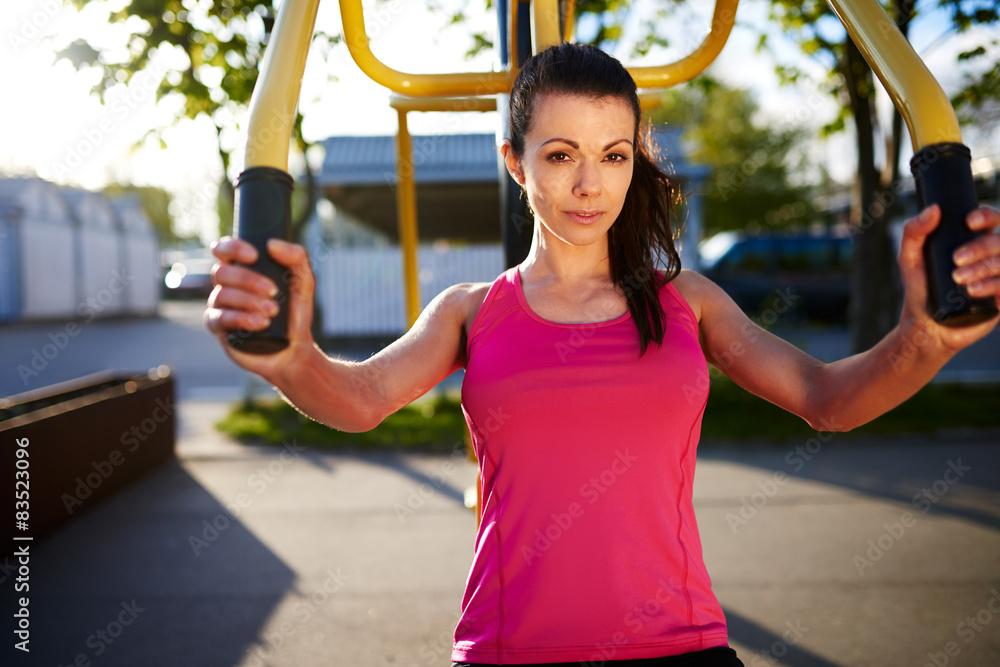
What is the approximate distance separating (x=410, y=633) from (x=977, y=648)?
2.32 meters

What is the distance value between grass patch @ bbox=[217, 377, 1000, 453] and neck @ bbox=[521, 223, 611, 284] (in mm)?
4675

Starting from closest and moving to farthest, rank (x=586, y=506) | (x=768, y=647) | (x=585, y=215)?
(x=586, y=506) < (x=585, y=215) < (x=768, y=647)

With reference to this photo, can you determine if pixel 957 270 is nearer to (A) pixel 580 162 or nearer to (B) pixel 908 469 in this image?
(A) pixel 580 162

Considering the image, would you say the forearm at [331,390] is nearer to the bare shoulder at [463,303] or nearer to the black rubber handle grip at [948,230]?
the bare shoulder at [463,303]

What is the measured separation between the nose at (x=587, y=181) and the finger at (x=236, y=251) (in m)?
0.67

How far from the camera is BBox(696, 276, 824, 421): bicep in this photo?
135 centimetres

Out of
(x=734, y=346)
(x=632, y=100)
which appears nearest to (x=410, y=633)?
(x=734, y=346)

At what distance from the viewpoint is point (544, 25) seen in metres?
1.72

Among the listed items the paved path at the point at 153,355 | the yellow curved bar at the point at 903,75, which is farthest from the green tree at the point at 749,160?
the yellow curved bar at the point at 903,75

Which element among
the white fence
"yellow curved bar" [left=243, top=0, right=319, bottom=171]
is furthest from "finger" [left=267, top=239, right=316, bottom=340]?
the white fence

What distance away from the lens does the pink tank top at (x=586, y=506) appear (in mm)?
1252

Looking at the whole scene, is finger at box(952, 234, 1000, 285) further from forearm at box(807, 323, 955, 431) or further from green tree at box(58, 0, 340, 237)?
green tree at box(58, 0, 340, 237)

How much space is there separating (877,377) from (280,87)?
990 millimetres

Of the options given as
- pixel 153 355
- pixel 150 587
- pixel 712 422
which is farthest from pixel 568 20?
pixel 153 355
